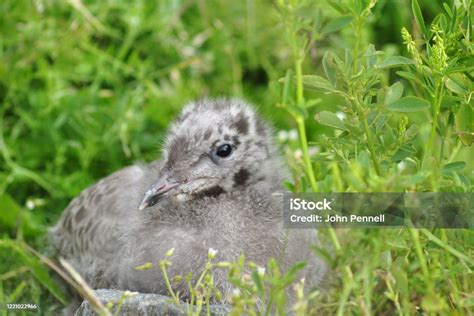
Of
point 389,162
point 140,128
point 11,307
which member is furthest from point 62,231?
point 389,162

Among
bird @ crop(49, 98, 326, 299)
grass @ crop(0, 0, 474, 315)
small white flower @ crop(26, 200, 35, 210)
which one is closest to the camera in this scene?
grass @ crop(0, 0, 474, 315)

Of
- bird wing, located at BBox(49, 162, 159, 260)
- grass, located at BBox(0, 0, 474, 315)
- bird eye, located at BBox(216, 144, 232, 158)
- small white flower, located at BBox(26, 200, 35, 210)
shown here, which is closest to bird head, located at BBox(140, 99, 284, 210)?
bird eye, located at BBox(216, 144, 232, 158)

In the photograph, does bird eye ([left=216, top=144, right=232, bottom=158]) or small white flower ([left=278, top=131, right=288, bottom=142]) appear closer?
bird eye ([left=216, top=144, right=232, bottom=158])

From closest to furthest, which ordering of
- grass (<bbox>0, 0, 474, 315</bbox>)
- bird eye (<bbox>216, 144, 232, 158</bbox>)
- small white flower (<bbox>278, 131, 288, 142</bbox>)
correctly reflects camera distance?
1. grass (<bbox>0, 0, 474, 315</bbox>)
2. bird eye (<bbox>216, 144, 232, 158</bbox>)
3. small white flower (<bbox>278, 131, 288, 142</bbox>)

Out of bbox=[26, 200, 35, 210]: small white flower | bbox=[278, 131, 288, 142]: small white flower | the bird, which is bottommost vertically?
the bird

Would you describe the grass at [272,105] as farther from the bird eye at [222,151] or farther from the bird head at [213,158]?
the bird eye at [222,151]

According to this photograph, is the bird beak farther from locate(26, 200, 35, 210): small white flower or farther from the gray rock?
locate(26, 200, 35, 210): small white flower

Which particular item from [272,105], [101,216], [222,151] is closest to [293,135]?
[272,105]

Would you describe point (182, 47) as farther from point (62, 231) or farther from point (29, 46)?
point (62, 231)
